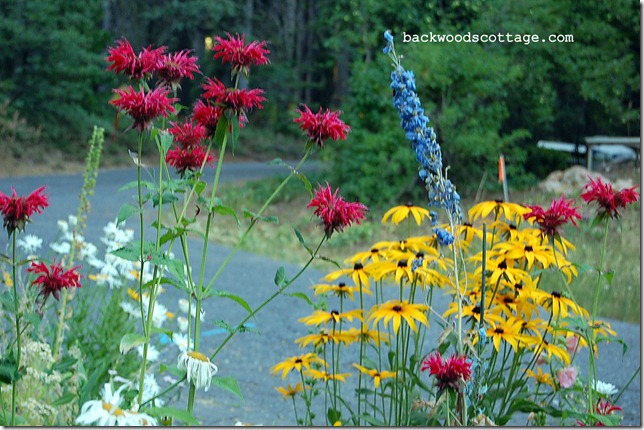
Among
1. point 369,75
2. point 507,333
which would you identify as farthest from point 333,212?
point 369,75

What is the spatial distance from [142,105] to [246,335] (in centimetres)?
200

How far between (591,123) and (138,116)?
10.2 ft

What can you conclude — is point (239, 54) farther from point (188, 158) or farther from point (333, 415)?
point (333, 415)

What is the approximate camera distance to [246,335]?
286 centimetres

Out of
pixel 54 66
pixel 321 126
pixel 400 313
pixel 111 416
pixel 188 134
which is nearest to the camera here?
pixel 111 416

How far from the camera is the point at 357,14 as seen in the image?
535 centimetres

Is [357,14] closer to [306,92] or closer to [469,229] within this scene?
[306,92]

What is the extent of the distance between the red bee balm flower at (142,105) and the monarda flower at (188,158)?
21 centimetres

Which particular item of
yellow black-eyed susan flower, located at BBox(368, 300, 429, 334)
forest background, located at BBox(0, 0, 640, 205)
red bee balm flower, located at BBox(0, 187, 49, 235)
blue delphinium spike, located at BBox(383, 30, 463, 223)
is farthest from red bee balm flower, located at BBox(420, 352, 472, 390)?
forest background, located at BBox(0, 0, 640, 205)

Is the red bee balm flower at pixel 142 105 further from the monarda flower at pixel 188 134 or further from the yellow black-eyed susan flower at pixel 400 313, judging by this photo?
the yellow black-eyed susan flower at pixel 400 313

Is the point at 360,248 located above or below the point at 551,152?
below

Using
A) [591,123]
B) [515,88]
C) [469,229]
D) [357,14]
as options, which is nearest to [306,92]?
[357,14]

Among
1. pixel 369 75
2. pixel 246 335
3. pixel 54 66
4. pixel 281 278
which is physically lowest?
pixel 246 335

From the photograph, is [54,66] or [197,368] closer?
[197,368]
